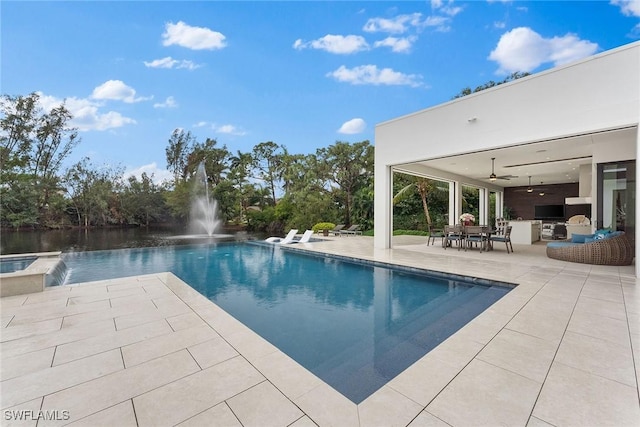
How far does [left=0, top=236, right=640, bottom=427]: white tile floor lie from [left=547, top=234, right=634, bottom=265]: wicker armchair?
347 centimetres

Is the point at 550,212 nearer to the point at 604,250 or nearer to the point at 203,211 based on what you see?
the point at 604,250

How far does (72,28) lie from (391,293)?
15.3 meters

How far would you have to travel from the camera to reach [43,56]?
1268cm

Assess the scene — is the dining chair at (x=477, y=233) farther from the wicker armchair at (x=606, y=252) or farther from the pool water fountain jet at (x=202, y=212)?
the pool water fountain jet at (x=202, y=212)

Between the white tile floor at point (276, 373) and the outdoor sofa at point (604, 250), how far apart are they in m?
3.47

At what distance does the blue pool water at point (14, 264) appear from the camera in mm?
7440

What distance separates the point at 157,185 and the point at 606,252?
111 ft

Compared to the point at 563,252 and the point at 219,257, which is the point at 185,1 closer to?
the point at 219,257

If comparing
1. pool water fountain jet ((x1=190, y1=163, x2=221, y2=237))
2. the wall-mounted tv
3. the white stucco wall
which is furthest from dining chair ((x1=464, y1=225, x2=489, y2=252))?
pool water fountain jet ((x1=190, y1=163, x2=221, y2=237))

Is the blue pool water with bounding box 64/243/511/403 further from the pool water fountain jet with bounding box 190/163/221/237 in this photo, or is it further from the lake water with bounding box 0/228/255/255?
the pool water fountain jet with bounding box 190/163/221/237

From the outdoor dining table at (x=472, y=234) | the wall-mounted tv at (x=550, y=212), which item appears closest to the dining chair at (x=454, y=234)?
the outdoor dining table at (x=472, y=234)

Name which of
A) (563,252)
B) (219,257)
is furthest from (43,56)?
(563,252)

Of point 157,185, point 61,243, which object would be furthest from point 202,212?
point 61,243

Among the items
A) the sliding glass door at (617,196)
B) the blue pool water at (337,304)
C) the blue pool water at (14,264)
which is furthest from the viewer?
the blue pool water at (14,264)
